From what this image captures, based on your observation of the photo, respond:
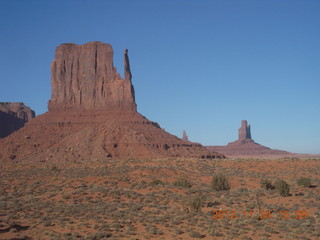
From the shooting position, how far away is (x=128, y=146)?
80.8 metres

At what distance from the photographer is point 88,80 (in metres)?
103

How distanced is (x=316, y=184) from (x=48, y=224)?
25.2m

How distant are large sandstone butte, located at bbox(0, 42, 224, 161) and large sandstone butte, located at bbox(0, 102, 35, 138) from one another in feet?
115

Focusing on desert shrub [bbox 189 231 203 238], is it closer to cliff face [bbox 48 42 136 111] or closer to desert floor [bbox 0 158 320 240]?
desert floor [bbox 0 158 320 240]

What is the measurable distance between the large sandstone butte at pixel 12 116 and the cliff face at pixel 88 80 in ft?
115

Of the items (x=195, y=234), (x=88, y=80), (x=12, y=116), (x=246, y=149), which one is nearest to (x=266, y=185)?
(x=195, y=234)

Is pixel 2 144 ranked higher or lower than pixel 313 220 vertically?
higher

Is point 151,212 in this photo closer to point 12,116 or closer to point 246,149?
point 12,116

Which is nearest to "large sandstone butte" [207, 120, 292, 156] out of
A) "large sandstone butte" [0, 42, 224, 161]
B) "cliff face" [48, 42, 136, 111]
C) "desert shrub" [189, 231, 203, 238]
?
"large sandstone butte" [0, 42, 224, 161]

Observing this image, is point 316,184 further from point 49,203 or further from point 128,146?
point 128,146

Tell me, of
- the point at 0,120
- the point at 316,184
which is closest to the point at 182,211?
the point at 316,184

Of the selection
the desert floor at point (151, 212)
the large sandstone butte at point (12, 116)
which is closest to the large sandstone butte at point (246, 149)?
the large sandstone butte at point (12, 116)

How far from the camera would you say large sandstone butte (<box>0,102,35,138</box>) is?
130150mm

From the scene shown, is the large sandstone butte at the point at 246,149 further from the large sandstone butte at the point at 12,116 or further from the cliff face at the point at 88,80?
the cliff face at the point at 88,80
